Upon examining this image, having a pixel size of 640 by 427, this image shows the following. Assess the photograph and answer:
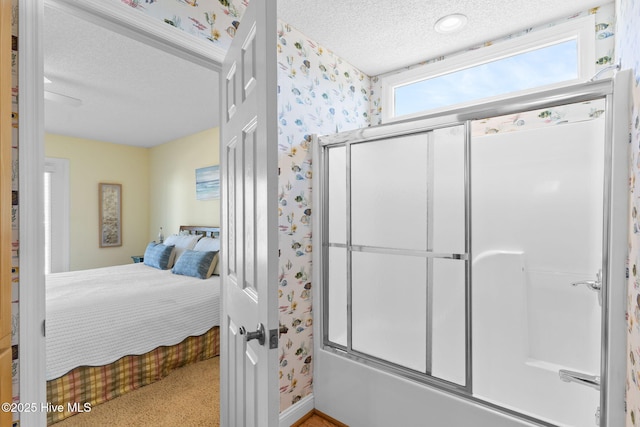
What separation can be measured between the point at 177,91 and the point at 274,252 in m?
2.92

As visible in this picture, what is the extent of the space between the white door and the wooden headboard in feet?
8.62

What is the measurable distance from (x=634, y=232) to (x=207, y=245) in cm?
356

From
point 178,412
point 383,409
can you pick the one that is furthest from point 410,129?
point 178,412

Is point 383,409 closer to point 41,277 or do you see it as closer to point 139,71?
point 41,277

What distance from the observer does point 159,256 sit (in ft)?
12.8

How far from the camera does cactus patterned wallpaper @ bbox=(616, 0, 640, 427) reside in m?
0.92

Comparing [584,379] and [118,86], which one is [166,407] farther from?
[118,86]

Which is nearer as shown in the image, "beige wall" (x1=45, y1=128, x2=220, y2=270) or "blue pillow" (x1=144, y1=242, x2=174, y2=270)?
"blue pillow" (x1=144, y1=242, x2=174, y2=270)

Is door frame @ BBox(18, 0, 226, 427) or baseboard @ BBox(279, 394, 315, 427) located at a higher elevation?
door frame @ BBox(18, 0, 226, 427)

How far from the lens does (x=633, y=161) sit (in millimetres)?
1032

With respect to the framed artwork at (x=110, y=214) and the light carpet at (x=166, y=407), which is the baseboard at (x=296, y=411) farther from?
the framed artwork at (x=110, y=214)

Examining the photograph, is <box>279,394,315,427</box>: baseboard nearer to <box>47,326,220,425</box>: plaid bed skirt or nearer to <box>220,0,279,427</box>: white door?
<box>220,0,279,427</box>: white door

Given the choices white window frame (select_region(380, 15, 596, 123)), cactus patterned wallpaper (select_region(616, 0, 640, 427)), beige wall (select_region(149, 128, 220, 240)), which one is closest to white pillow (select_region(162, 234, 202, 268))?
beige wall (select_region(149, 128, 220, 240))

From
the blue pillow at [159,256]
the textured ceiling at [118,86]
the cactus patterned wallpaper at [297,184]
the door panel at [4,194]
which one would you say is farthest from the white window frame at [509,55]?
the blue pillow at [159,256]
